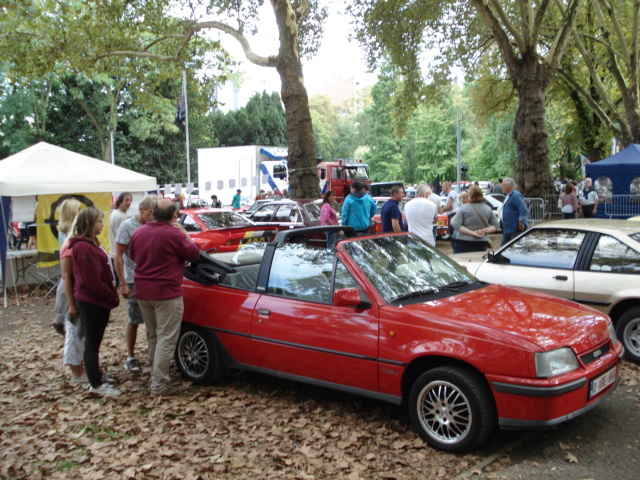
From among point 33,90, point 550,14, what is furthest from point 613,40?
point 33,90

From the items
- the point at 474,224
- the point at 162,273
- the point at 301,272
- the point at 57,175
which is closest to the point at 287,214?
the point at 57,175

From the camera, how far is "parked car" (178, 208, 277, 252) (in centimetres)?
1249

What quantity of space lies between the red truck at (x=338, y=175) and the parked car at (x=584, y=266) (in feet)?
72.6

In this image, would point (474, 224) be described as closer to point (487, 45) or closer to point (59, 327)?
point (59, 327)

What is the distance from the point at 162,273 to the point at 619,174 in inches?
725

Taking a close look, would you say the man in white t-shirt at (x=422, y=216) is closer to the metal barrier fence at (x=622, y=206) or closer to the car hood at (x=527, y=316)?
the car hood at (x=527, y=316)

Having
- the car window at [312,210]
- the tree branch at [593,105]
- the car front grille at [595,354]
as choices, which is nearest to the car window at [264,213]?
the car window at [312,210]

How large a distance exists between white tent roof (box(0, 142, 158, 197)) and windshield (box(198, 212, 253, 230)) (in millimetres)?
1574

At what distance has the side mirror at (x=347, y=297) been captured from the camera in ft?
14.4

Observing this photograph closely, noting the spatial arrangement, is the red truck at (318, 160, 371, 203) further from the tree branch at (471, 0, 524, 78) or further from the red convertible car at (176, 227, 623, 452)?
the red convertible car at (176, 227, 623, 452)

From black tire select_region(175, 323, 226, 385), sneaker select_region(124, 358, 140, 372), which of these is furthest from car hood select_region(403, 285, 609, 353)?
sneaker select_region(124, 358, 140, 372)

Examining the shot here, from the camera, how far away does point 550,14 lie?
2505 centimetres

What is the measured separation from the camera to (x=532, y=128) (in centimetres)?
1675

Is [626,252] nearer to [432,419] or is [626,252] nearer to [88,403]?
[432,419]
